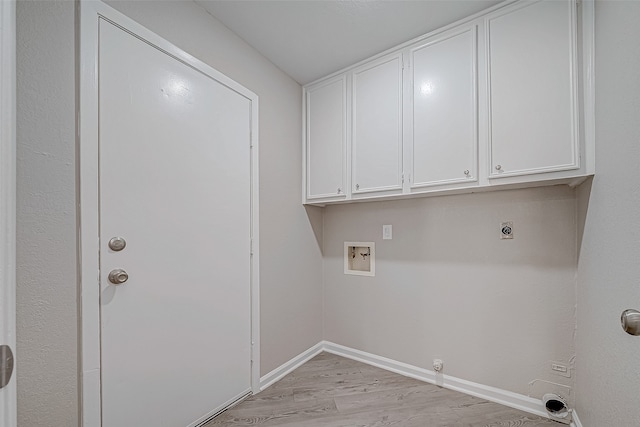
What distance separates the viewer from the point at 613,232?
3.62ft

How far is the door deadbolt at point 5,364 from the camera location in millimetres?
489

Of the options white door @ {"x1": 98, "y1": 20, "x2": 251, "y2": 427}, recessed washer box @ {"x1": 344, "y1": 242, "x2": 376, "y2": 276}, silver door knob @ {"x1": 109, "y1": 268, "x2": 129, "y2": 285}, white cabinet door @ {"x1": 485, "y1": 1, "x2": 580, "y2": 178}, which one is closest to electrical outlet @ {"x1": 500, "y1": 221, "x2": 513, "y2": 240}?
white cabinet door @ {"x1": 485, "y1": 1, "x2": 580, "y2": 178}

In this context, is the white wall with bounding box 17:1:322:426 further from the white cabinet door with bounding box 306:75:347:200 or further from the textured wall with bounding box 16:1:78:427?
the white cabinet door with bounding box 306:75:347:200

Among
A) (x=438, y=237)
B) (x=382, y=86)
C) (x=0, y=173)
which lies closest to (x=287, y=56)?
(x=382, y=86)

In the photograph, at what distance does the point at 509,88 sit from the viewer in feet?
5.09

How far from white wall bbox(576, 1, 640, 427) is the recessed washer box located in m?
1.36

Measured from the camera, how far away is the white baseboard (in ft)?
5.55

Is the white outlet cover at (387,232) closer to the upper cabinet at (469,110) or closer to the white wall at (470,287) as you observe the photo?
the white wall at (470,287)

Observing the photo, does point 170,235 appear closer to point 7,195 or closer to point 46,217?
point 46,217

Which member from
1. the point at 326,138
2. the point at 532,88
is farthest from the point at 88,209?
the point at 532,88

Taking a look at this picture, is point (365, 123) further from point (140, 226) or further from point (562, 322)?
point (562, 322)

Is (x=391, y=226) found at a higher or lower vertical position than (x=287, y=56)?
lower

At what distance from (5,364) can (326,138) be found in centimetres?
216

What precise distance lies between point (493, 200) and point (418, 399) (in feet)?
4.85
